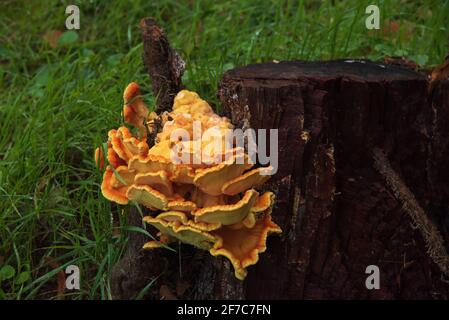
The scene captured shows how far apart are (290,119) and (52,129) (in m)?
1.97

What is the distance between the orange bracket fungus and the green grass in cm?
59

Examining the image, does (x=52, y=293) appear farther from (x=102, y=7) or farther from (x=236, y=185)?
(x=102, y=7)

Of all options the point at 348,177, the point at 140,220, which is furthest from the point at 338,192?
the point at 140,220

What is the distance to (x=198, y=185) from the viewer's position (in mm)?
2850

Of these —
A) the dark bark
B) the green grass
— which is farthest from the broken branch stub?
the green grass

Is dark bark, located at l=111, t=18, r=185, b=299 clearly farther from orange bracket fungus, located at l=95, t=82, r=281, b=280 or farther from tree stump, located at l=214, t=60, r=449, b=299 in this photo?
tree stump, located at l=214, t=60, r=449, b=299

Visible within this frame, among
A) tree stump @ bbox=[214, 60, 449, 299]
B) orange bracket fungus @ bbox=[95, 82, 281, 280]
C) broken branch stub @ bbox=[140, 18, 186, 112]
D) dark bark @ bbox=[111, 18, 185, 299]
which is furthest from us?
broken branch stub @ bbox=[140, 18, 186, 112]

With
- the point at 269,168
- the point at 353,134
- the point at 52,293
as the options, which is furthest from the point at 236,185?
the point at 52,293

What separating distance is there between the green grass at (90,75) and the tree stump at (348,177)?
999 millimetres

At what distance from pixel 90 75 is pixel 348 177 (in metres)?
2.72

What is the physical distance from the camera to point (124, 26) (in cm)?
614

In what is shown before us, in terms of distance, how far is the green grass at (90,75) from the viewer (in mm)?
3754

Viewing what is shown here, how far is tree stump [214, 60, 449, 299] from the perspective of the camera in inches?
125

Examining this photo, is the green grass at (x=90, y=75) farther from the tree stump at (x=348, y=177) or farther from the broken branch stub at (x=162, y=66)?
the tree stump at (x=348, y=177)
